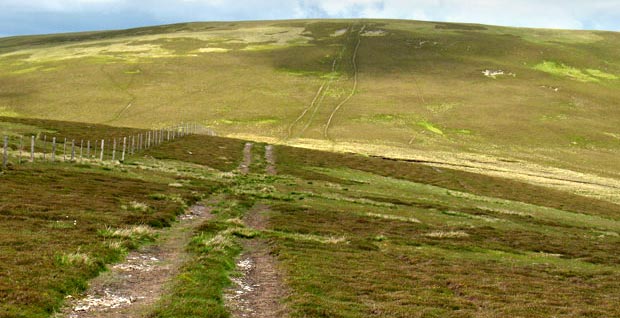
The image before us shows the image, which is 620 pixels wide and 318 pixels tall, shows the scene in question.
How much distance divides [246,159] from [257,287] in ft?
191

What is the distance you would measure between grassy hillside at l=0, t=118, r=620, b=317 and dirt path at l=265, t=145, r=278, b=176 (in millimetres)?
3284

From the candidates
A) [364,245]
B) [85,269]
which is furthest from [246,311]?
[364,245]

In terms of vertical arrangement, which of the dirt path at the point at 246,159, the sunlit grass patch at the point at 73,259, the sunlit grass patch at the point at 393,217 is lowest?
the dirt path at the point at 246,159

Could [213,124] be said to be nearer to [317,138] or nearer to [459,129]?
[317,138]

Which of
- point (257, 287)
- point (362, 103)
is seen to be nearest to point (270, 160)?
point (257, 287)

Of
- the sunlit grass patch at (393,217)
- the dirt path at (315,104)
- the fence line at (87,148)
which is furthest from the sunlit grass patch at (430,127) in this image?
the sunlit grass patch at (393,217)

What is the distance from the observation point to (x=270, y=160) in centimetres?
7719

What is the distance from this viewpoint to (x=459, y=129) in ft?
447

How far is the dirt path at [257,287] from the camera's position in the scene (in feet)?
53.7

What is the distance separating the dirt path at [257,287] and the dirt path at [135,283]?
2.35 m

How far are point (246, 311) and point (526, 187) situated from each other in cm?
6706

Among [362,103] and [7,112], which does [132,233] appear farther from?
[362,103]

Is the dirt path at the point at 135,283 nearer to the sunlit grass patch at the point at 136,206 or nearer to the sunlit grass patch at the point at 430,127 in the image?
the sunlit grass patch at the point at 136,206

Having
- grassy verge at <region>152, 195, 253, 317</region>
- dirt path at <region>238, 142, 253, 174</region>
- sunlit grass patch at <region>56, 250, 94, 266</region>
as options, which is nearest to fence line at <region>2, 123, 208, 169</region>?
dirt path at <region>238, 142, 253, 174</region>
